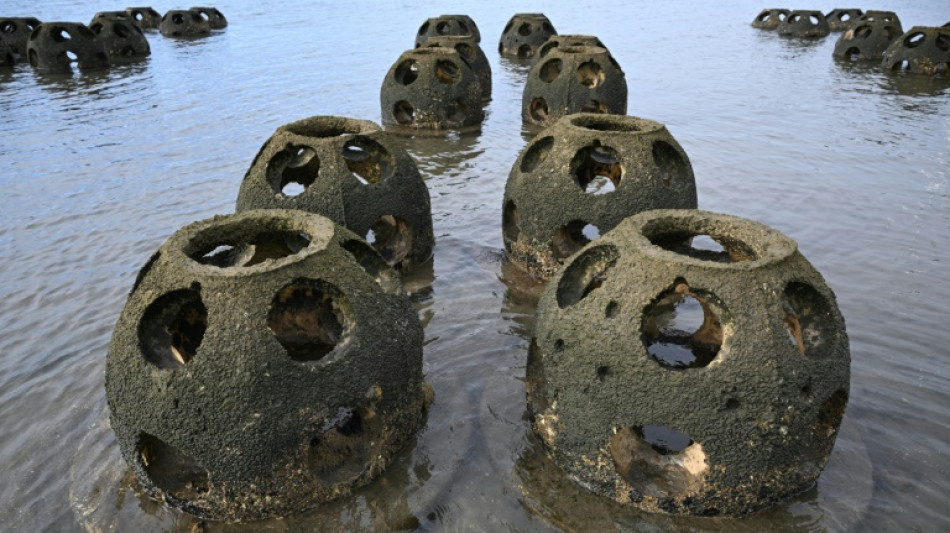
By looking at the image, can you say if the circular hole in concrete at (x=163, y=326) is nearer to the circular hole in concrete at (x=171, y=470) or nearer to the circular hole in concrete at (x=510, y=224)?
the circular hole in concrete at (x=171, y=470)

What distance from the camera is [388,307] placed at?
5863 millimetres

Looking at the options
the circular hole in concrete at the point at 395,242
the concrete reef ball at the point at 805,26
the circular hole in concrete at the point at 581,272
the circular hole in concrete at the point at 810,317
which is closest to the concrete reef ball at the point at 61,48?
the circular hole in concrete at the point at 395,242

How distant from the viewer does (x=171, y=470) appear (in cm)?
578

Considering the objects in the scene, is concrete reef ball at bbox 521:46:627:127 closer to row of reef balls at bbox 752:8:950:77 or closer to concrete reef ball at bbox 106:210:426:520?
concrete reef ball at bbox 106:210:426:520

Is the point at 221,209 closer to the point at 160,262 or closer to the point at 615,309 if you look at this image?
the point at 160,262

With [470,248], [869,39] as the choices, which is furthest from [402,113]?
[869,39]

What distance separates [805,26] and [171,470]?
32.7m

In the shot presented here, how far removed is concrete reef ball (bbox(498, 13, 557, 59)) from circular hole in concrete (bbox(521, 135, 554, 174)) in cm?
1712

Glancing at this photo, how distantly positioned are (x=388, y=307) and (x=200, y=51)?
2646 centimetres

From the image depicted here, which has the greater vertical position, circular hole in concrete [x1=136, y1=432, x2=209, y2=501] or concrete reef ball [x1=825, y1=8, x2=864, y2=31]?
concrete reef ball [x1=825, y1=8, x2=864, y2=31]

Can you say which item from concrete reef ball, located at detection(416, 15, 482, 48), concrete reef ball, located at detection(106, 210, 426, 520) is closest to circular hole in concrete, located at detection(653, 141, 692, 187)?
concrete reef ball, located at detection(106, 210, 426, 520)

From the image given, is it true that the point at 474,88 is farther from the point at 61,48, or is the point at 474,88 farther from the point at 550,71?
the point at 61,48

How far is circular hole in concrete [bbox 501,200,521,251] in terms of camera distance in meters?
9.73

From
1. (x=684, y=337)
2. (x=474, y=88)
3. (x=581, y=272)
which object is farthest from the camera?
(x=474, y=88)
